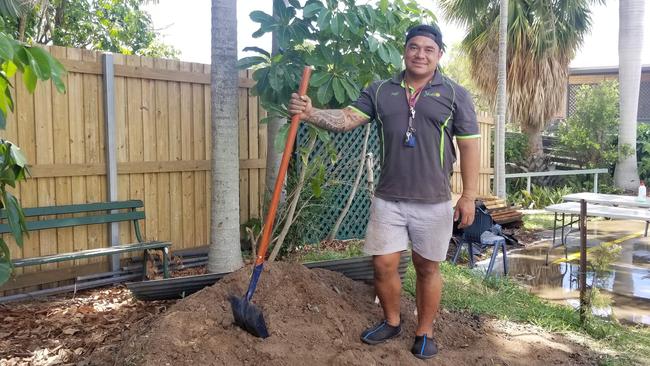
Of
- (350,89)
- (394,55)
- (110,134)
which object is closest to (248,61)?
(350,89)

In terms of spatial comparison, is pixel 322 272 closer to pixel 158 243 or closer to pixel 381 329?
pixel 381 329

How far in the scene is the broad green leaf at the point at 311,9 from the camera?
463 cm

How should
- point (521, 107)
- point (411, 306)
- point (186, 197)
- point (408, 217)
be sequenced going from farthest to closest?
point (521, 107)
point (186, 197)
point (411, 306)
point (408, 217)

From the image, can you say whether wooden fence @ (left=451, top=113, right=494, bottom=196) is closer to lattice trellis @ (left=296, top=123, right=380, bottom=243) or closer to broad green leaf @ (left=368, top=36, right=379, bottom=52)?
lattice trellis @ (left=296, top=123, right=380, bottom=243)

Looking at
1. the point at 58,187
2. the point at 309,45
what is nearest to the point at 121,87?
the point at 58,187

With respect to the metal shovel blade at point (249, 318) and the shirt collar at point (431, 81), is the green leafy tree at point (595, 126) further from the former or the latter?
the metal shovel blade at point (249, 318)

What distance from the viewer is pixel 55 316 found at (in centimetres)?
458

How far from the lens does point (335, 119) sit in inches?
143

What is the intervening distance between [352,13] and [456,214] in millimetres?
1976

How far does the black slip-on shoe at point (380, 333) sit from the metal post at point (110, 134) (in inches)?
123

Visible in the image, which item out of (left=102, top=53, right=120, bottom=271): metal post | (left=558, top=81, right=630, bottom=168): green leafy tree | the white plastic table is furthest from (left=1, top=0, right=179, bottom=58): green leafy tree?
(left=558, top=81, right=630, bottom=168): green leafy tree

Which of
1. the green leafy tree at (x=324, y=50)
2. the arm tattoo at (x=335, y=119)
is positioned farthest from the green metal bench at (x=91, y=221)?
the arm tattoo at (x=335, y=119)

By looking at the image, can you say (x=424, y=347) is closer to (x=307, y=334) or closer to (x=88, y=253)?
(x=307, y=334)

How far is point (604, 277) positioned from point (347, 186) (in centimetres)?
332
